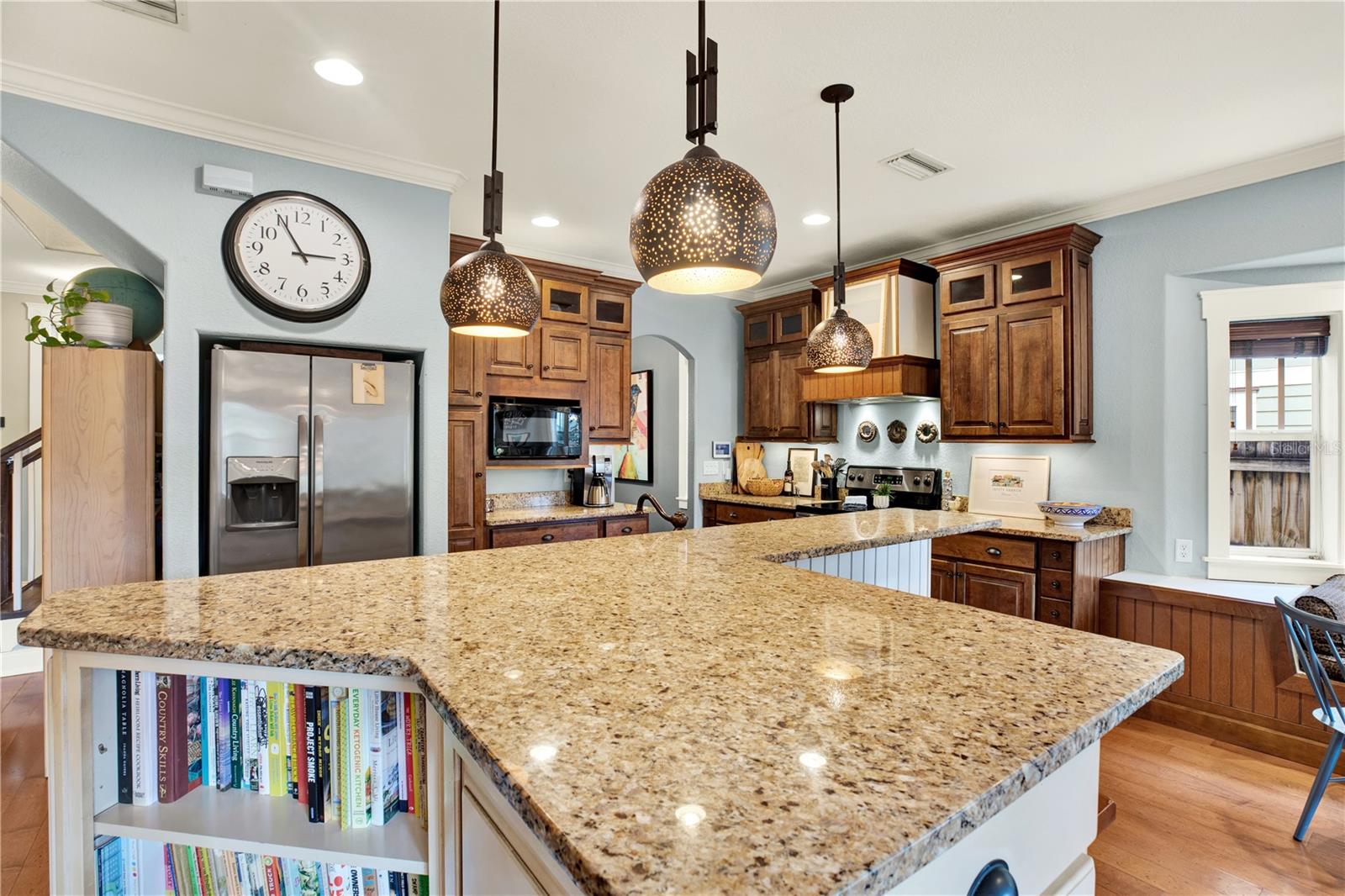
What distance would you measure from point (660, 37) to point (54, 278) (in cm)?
561

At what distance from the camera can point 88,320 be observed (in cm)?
253

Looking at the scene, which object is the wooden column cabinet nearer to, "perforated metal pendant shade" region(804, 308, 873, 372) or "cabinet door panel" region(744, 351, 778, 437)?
"cabinet door panel" region(744, 351, 778, 437)

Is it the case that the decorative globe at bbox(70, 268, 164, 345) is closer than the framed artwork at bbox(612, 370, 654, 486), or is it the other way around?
the decorative globe at bbox(70, 268, 164, 345)

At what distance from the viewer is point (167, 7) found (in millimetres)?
1930

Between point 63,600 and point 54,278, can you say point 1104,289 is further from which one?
point 54,278

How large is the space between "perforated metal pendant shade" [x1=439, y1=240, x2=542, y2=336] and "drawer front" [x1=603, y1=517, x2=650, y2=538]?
2.71 metres

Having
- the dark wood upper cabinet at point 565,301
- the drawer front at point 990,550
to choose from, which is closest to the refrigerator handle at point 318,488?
the dark wood upper cabinet at point 565,301

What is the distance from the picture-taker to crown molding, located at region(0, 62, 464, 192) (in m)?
2.29

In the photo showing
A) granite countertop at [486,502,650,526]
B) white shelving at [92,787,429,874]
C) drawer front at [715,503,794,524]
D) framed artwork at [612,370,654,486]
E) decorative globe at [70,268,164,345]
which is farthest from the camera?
framed artwork at [612,370,654,486]

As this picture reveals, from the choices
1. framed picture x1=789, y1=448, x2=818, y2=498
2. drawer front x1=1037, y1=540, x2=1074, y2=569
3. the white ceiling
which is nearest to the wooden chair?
drawer front x1=1037, y1=540, x2=1074, y2=569

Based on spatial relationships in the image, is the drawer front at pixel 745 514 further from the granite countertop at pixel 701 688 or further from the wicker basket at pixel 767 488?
the granite countertop at pixel 701 688

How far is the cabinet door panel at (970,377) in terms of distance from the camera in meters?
Result: 3.78

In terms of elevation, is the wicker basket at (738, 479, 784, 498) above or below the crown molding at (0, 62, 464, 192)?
below

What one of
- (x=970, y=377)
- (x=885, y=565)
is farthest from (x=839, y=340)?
(x=970, y=377)
